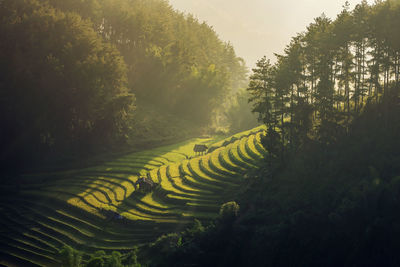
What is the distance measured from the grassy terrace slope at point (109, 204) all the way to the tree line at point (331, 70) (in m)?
7.43

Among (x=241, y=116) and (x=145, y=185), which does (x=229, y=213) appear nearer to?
(x=145, y=185)

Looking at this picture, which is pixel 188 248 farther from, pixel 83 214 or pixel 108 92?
pixel 108 92

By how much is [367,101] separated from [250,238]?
64.6 feet

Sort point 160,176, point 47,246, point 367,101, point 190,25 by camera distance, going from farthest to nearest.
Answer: point 190,25
point 160,176
point 367,101
point 47,246

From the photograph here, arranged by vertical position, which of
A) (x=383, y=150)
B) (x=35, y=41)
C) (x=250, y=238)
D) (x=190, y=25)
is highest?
(x=190, y=25)

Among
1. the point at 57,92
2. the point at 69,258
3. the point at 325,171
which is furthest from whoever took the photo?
the point at 57,92

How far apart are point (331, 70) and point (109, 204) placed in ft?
84.0

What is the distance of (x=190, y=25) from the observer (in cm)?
10138

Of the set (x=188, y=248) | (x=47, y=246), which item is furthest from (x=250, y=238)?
(x=47, y=246)

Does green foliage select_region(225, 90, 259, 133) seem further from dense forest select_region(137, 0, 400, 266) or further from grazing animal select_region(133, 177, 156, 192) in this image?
grazing animal select_region(133, 177, 156, 192)

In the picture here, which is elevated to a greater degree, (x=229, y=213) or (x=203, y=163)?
(x=203, y=163)

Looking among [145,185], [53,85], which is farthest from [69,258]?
[53,85]

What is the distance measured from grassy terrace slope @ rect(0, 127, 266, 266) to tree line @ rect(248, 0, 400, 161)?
24.4ft

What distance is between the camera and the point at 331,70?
32906mm
